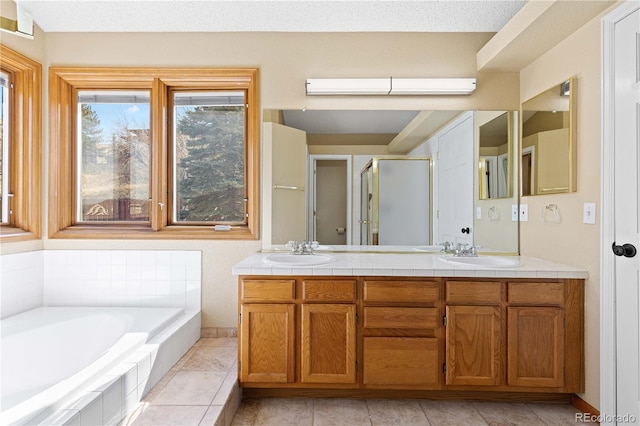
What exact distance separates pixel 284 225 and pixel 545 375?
185 centimetres

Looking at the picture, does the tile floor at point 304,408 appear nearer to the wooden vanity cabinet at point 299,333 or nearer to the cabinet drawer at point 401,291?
the wooden vanity cabinet at point 299,333

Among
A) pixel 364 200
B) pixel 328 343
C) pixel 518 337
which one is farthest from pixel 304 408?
pixel 364 200

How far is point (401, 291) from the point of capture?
6.25 feet

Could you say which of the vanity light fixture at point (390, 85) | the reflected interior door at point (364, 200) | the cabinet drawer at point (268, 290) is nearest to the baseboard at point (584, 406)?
the reflected interior door at point (364, 200)

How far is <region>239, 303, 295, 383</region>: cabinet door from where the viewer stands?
6.26 feet

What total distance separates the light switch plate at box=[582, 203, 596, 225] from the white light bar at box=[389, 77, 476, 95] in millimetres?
1098

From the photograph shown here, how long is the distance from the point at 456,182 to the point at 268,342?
171cm

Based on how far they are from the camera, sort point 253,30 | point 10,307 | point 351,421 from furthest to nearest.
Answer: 1. point 253,30
2. point 10,307
3. point 351,421

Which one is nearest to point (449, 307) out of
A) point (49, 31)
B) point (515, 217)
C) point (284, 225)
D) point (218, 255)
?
point (515, 217)

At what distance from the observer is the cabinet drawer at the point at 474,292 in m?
1.88

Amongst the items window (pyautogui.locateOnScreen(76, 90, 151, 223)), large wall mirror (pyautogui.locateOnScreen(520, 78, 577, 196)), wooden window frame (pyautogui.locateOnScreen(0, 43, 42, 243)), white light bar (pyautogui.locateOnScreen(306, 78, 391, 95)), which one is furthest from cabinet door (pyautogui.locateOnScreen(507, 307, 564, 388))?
wooden window frame (pyautogui.locateOnScreen(0, 43, 42, 243))

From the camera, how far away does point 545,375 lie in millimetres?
1870

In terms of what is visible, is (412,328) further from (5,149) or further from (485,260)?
(5,149)

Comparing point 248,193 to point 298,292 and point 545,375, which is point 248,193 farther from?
point 545,375
